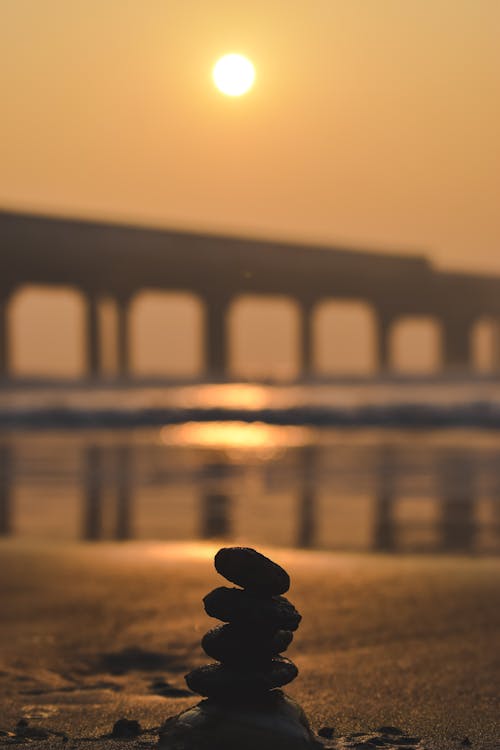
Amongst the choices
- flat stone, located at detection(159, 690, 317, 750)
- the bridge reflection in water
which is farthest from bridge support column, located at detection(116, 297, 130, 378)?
flat stone, located at detection(159, 690, 317, 750)

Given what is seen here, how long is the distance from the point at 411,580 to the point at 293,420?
21485 millimetres

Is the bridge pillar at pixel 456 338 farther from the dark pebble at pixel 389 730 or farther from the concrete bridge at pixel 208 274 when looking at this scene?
the dark pebble at pixel 389 730

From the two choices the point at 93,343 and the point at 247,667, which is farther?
the point at 93,343

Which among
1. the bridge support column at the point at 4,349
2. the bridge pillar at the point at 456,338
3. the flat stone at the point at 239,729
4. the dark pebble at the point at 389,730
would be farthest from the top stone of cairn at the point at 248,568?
the bridge pillar at the point at 456,338

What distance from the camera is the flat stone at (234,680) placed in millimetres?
3689

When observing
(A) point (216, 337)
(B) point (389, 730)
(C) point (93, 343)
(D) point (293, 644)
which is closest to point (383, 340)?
(A) point (216, 337)

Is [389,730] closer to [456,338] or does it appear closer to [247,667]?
[247,667]

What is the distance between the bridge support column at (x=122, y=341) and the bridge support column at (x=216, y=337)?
6.10m

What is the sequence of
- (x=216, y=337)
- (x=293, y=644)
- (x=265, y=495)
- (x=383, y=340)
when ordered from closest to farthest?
(x=293, y=644), (x=265, y=495), (x=216, y=337), (x=383, y=340)

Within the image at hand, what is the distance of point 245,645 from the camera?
3.79 meters

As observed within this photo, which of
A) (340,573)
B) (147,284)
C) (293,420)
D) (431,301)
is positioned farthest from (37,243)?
(340,573)

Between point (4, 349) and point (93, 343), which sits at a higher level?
point (93, 343)

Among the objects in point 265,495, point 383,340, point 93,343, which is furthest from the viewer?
point 383,340

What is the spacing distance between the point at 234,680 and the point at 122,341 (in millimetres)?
75270
